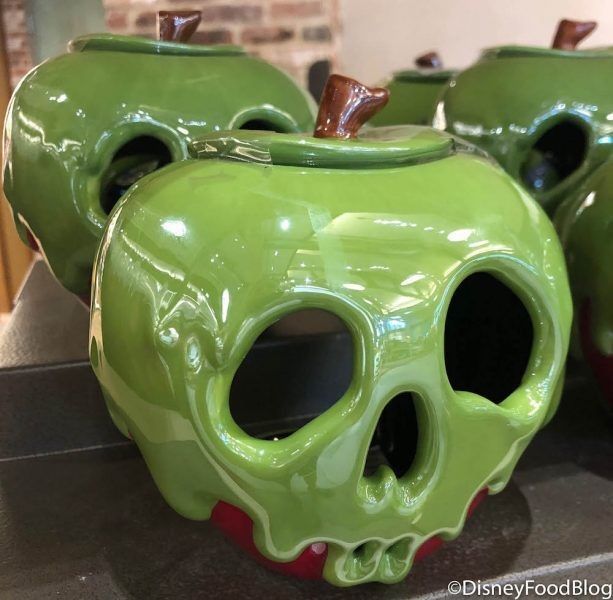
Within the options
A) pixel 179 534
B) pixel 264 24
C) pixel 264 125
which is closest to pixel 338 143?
pixel 264 125

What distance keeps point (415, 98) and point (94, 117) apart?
1.56 ft

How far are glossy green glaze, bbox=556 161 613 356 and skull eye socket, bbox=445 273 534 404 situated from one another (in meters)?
0.07

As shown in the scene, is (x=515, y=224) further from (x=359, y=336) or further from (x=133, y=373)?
(x=133, y=373)

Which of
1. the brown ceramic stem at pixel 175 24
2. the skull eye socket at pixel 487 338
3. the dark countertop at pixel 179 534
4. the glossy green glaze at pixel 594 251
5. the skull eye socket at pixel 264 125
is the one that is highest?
the brown ceramic stem at pixel 175 24

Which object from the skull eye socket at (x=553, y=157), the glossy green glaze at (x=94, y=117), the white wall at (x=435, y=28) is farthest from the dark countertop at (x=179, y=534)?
the white wall at (x=435, y=28)

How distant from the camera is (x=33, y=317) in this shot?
890mm

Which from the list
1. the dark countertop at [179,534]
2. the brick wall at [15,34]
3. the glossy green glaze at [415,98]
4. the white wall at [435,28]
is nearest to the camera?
the dark countertop at [179,534]

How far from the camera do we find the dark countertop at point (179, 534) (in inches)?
20.5

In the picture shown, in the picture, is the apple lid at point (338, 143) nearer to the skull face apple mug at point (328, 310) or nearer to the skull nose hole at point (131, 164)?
the skull face apple mug at point (328, 310)

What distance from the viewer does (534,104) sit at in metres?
0.67

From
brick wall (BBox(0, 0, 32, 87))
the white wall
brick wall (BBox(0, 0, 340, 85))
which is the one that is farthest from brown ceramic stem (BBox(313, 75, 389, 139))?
brick wall (BBox(0, 0, 32, 87))

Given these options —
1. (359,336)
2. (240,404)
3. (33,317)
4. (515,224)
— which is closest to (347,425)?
(359,336)

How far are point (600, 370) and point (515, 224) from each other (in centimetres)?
26

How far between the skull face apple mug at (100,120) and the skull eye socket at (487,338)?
23 centimetres
